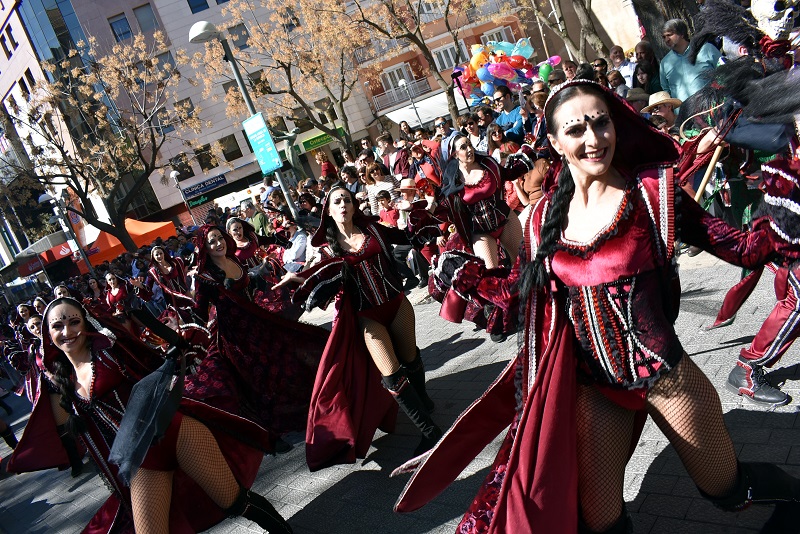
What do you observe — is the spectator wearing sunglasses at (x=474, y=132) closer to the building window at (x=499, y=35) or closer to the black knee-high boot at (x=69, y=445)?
the black knee-high boot at (x=69, y=445)

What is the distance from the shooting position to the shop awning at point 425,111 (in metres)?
36.8

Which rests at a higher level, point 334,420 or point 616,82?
point 616,82

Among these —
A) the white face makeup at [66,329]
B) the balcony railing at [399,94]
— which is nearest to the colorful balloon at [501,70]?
the white face makeup at [66,329]

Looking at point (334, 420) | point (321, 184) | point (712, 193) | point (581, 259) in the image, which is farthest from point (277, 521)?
Result: point (321, 184)

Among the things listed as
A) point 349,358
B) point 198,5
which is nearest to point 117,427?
point 349,358

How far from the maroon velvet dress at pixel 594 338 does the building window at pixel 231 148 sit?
39.3 meters

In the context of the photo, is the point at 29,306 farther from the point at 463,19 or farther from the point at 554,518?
the point at 463,19

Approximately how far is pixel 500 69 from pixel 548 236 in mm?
14825

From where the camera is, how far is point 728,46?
12.9ft

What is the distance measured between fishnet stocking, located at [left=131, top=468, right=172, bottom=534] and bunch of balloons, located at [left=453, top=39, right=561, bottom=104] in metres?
13.2

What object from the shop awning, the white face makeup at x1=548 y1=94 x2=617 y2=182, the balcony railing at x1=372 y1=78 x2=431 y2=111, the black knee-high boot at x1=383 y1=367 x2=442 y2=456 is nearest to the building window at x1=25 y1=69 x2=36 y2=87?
the balcony railing at x1=372 y1=78 x2=431 y2=111

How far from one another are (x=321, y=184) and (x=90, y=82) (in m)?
15.6

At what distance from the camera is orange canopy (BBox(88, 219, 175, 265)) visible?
2844cm

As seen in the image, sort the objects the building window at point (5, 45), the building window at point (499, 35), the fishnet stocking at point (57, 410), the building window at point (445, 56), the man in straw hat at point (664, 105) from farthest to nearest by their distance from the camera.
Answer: the building window at point (5, 45), the building window at point (445, 56), the building window at point (499, 35), the man in straw hat at point (664, 105), the fishnet stocking at point (57, 410)
